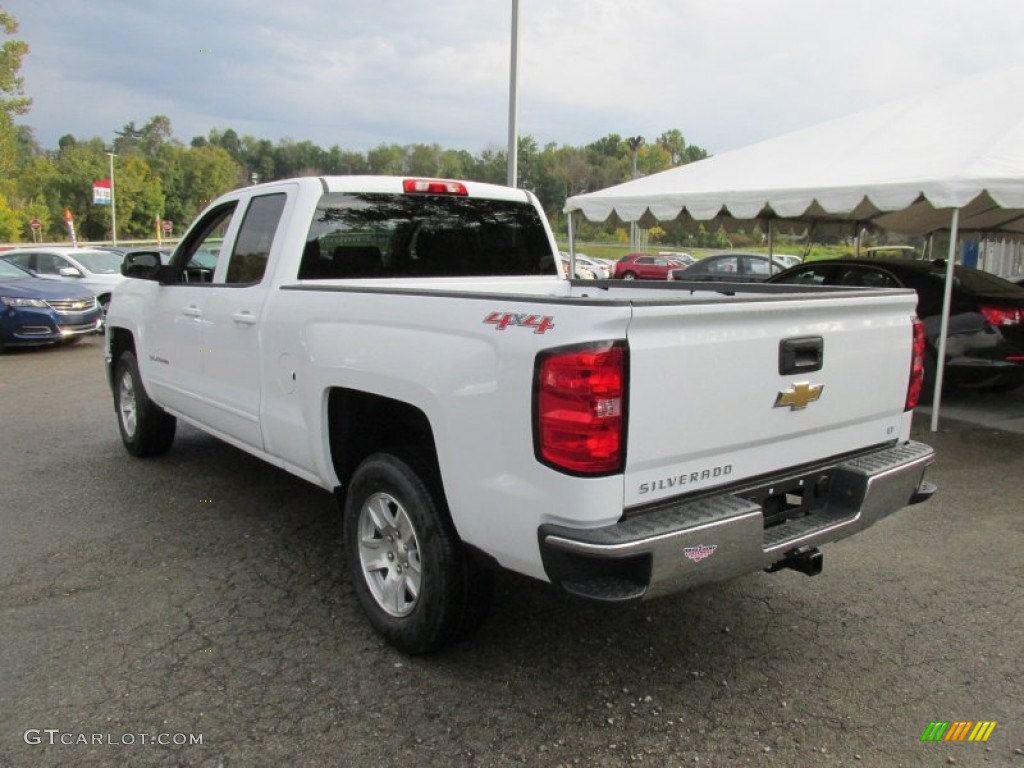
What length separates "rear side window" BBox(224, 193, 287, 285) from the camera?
Result: 422 cm

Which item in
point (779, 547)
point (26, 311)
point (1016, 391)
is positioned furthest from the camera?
point (26, 311)

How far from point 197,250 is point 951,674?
4.84 metres

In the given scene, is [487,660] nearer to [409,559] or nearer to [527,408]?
[409,559]

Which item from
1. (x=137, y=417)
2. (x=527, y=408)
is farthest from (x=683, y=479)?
(x=137, y=417)

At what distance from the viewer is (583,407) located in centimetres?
238

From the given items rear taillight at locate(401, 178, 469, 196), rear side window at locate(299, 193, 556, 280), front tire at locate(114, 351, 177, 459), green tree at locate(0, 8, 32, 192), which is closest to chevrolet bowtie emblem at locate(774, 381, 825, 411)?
rear side window at locate(299, 193, 556, 280)

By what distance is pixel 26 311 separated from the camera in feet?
40.4

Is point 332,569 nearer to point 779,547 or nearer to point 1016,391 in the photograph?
point 779,547

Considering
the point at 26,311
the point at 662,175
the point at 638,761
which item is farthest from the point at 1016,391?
the point at 26,311

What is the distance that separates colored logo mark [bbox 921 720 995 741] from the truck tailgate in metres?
1.03

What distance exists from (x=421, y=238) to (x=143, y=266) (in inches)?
79.0

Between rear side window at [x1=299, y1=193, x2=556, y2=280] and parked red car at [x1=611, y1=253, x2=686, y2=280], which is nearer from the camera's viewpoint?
rear side window at [x1=299, y1=193, x2=556, y2=280]

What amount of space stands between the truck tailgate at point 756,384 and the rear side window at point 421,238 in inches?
83.7

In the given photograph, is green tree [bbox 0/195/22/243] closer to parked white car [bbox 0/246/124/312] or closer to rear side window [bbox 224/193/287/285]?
parked white car [bbox 0/246/124/312]
